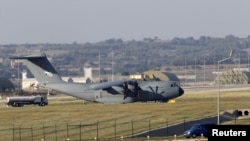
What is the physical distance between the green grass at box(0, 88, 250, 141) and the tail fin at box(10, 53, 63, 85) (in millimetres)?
9006

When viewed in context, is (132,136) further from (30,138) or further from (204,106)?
(204,106)

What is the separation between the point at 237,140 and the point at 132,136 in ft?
144

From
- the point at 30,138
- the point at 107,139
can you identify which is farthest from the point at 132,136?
the point at 30,138

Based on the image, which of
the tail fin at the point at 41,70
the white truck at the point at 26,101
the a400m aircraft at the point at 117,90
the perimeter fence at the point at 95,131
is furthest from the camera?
the white truck at the point at 26,101

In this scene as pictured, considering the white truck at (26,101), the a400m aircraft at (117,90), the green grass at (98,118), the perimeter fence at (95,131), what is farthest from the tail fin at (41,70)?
the perimeter fence at (95,131)

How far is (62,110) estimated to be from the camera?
106 m

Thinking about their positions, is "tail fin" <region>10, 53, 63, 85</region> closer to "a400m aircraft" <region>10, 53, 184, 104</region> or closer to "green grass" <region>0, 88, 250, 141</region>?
"a400m aircraft" <region>10, 53, 184, 104</region>

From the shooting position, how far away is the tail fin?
122125mm

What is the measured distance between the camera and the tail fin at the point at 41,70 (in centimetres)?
12212

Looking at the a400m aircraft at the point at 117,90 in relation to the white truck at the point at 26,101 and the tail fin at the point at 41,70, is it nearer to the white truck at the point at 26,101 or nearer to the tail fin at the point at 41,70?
the tail fin at the point at 41,70

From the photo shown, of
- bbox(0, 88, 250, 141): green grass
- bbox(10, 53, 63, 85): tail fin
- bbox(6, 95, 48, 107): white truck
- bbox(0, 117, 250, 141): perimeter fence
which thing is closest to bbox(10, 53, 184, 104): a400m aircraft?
bbox(10, 53, 63, 85): tail fin

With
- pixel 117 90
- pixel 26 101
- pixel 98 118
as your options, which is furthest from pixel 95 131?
pixel 26 101

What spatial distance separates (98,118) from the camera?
94.1 metres

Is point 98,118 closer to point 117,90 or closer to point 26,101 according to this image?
point 117,90
